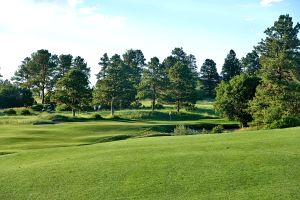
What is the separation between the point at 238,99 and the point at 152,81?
2955 cm

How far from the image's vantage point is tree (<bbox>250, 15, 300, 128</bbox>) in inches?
2010

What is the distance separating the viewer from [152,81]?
89.2m

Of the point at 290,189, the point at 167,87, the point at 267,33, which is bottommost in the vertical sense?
the point at 290,189

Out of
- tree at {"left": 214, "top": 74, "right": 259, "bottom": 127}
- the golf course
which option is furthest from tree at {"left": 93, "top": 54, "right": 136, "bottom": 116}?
the golf course

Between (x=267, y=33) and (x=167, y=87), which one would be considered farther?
(x=167, y=87)

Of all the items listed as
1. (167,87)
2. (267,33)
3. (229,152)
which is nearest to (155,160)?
(229,152)

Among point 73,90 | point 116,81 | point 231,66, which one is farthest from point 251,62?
point 73,90

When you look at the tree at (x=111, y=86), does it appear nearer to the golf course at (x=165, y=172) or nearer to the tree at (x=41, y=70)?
the tree at (x=41, y=70)

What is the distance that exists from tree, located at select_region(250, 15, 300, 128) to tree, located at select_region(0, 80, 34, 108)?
171 ft

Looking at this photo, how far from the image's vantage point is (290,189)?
1216 cm

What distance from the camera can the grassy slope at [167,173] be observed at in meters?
12.7

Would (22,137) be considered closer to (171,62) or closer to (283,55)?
(283,55)

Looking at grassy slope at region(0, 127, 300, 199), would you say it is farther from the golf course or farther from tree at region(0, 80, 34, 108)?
tree at region(0, 80, 34, 108)

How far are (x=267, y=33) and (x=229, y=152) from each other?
43.6 metres
